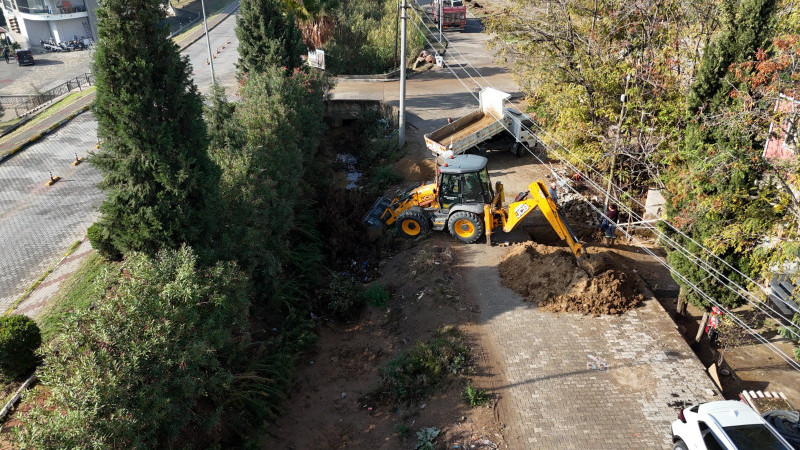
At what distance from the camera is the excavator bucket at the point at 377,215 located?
16797 millimetres

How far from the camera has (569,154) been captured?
681 inches

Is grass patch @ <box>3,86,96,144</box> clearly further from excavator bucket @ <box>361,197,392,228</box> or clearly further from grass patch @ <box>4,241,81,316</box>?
excavator bucket @ <box>361,197,392,228</box>

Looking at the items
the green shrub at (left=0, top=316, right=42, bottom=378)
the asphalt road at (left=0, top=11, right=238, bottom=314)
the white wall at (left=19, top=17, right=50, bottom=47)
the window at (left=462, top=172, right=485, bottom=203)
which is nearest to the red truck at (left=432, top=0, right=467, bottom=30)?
the asphalt road at (left=0, top=11, right=238, bottom=314)

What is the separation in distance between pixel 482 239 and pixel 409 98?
1484cm

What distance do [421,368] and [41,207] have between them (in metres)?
17.5

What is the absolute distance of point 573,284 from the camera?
12.9 metres

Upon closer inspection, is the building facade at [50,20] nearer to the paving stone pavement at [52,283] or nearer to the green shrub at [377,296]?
the paving stone pavement at [52,283]

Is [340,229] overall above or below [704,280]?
below

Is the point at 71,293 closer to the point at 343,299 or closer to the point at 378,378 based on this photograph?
the point at 343,299

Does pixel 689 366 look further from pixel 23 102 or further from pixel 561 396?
pixel 23 102

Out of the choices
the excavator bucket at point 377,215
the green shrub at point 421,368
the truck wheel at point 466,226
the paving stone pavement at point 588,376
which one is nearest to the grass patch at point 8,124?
the excavator bucket at point 377,215

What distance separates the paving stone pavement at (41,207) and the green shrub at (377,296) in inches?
312

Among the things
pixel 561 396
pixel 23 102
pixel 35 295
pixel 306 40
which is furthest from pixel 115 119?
pixel 23 102

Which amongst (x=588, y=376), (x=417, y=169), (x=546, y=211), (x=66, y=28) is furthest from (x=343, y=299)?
(x=66, y=28)
